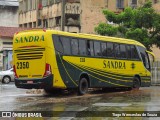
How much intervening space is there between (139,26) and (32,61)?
1869 centimetres

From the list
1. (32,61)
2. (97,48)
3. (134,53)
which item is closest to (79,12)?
(134,53)

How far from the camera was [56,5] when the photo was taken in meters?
58.8

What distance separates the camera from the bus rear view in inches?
811

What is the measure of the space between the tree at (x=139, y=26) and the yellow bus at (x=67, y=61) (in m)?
10.8

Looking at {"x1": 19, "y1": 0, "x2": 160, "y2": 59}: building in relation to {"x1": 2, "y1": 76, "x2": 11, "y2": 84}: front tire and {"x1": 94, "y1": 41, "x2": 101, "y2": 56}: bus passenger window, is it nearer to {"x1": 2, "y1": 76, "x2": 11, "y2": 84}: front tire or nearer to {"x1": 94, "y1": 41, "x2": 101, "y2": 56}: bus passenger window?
{"x1": 2, "y1": 76, "x2": 11, "y2": 84}: front tire

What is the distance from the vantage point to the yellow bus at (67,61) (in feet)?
67.9

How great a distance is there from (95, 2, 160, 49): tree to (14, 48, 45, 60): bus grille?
16573 millimetres

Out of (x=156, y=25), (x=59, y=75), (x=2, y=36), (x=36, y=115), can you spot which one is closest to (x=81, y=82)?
(x=59, y=75)

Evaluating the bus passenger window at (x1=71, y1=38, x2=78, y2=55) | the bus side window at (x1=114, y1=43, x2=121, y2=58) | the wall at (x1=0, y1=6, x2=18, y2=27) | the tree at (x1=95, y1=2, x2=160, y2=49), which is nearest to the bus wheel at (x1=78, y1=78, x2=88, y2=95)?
the bus passenger window at (x1=71, y1=38, x2=78, y2=55)

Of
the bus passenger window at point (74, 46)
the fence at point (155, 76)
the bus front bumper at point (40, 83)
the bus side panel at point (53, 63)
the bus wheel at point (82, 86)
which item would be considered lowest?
the fence at point (155, 76)

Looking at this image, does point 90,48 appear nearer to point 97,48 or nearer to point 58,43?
point 97,48

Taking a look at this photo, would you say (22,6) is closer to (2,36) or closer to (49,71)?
(2,36)

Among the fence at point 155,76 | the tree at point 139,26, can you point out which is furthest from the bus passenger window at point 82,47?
the fence at point 155,76

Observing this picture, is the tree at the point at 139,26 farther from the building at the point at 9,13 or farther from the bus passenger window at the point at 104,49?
the building at the point at 9,13
